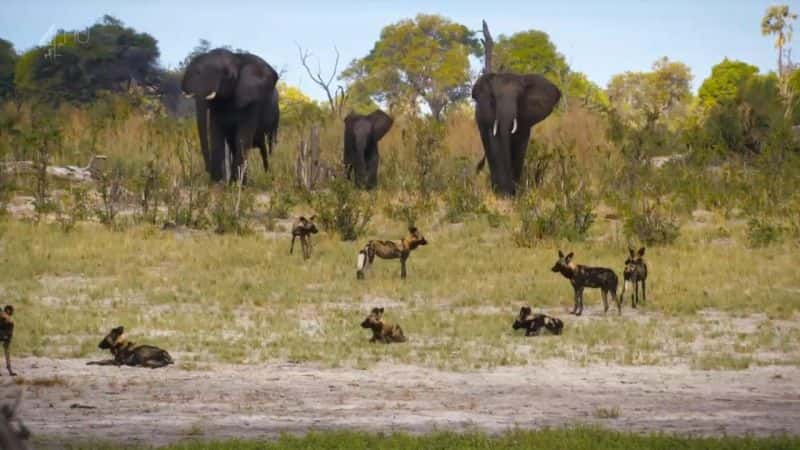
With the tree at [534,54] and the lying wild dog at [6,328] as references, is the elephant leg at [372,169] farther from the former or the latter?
the tree at [534,54]

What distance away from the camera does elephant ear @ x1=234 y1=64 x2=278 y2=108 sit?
81.2ft

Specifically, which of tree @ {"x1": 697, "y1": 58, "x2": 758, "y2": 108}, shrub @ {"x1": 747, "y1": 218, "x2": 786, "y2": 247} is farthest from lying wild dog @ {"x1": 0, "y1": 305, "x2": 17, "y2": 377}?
tree @ {"x1": 697, "y1": 58, "x2": 758, "y2": 108}

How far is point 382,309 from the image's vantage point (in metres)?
12.3

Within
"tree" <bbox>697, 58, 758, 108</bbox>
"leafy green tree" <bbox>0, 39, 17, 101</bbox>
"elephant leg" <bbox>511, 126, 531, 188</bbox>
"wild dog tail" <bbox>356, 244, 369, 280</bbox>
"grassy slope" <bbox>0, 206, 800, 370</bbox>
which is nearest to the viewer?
"grassy slope" <bbox>0, 206, 800, 370</bbox>

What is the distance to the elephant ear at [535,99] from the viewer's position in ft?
80.7

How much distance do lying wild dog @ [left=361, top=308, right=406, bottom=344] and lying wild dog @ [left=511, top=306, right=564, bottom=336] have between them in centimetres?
108

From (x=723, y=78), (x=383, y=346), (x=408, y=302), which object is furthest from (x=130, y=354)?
(x=723, y=78)

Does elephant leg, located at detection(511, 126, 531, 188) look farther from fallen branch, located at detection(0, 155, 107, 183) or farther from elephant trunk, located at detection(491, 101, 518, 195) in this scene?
fallen branch, located at detection(0, 155, 107, 183)

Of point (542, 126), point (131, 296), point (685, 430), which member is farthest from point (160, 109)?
point (685, 430)

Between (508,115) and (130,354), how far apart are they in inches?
542

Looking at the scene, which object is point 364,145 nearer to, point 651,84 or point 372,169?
point 372,169

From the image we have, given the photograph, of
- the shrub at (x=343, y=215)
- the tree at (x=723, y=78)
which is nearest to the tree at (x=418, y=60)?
the tree at (x=723, y=78)

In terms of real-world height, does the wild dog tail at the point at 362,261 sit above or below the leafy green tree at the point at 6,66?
below

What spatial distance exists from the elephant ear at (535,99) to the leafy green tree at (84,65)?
2322 cm
